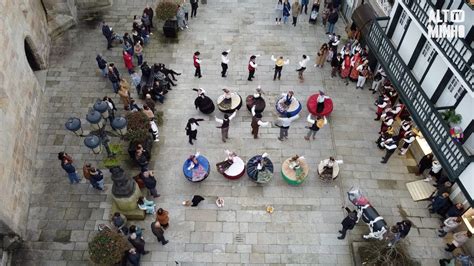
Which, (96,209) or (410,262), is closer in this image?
(410,262)

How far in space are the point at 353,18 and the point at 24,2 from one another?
17551mm

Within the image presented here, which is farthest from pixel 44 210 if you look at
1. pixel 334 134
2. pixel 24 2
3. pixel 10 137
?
pixel 334 134

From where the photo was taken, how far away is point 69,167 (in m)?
17.7

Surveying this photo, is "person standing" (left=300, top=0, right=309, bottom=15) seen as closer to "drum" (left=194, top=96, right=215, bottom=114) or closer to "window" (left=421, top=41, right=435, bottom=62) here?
"window" (left=421, top=41, right=435, bottom=62)

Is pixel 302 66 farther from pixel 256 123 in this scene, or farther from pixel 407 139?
pixel 407 139

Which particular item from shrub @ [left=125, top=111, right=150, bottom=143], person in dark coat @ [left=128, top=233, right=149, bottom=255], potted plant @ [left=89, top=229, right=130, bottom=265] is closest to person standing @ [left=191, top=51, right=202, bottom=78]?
shrub @ [left=125, top=111, right=150, bottom=143]

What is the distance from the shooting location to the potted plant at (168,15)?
2386cm

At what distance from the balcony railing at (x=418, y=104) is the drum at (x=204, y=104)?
8728 millimetres

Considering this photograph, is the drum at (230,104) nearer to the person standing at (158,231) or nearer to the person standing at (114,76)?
the person standing at (114,76)

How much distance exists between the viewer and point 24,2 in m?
20.9

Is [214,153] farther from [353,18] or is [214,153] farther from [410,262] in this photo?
→ [353,18]

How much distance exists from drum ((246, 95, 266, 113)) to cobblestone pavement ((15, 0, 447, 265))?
1.84ft

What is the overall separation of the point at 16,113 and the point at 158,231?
8513 mm

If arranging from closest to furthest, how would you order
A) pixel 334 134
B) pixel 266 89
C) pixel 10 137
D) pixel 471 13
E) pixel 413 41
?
1. pixel 471 13
2. pixel 10 137
3. pixel 413 41
4. pixel 334 134
5. pixel 266 89
